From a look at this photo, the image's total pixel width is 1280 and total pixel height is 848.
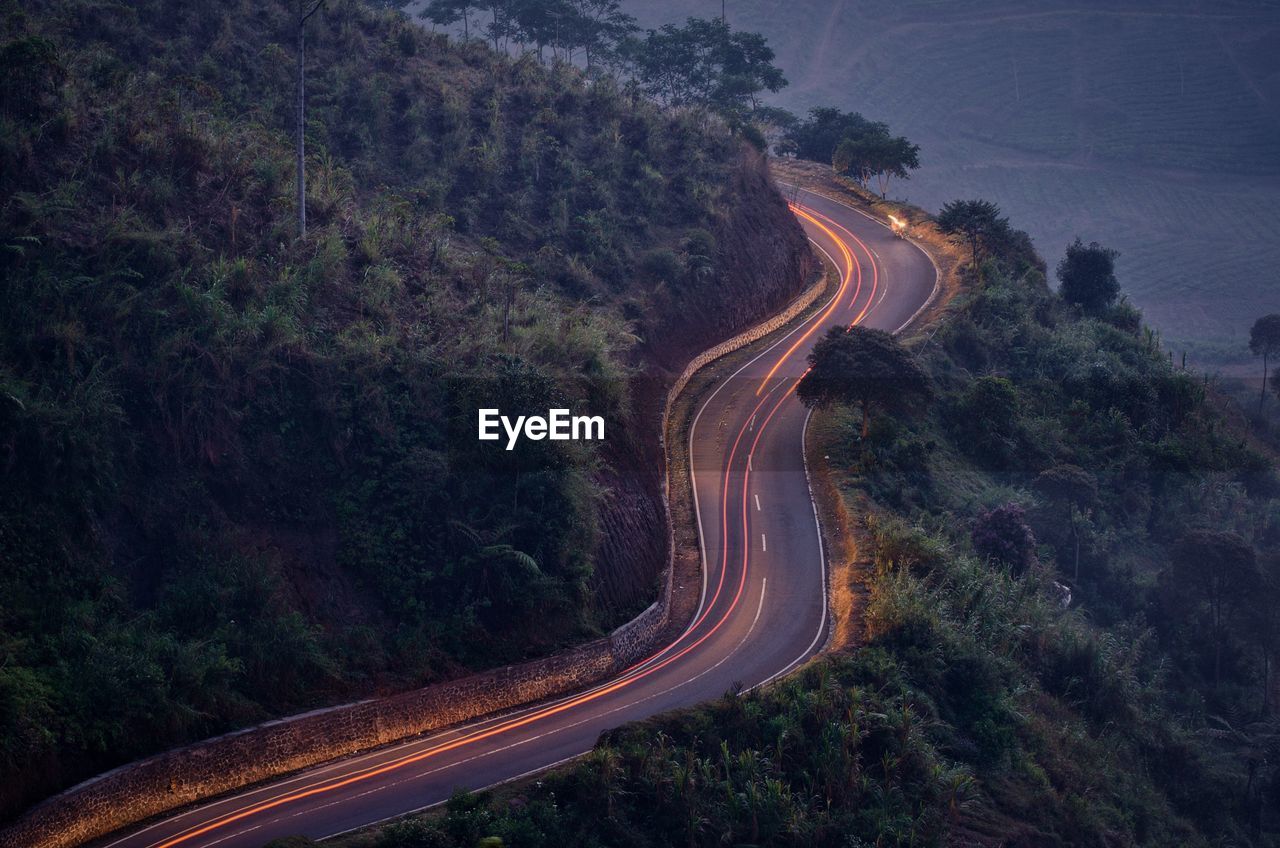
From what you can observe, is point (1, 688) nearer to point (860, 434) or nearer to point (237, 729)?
point (237, 729)

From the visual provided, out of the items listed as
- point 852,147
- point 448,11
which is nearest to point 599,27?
point 448,11

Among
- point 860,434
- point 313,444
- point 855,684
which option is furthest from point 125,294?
point 860,434

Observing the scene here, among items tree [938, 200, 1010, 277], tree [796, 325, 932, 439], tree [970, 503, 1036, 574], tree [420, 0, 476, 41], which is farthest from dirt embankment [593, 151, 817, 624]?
tree [420, 0, 476, 41]

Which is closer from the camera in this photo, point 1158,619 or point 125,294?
point 125,294

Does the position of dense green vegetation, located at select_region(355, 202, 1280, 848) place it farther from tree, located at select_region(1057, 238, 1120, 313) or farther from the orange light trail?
tree, located at select_region(1057, 238, 1120, 313)

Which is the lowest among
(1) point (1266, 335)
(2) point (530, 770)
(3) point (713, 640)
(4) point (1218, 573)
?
(2) point (530, 770)

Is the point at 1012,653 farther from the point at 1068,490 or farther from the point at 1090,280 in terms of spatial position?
the point at 1090,280

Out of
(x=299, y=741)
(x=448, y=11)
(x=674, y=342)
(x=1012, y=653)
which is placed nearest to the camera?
(x=299, y=741)
